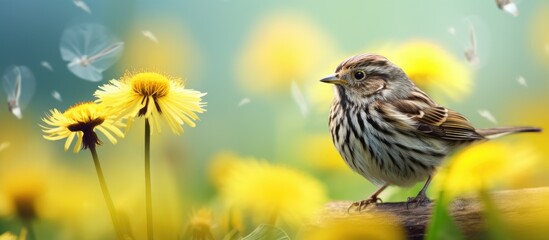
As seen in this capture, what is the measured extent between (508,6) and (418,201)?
1.24ft

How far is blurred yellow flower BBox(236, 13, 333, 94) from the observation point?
4.35 feet

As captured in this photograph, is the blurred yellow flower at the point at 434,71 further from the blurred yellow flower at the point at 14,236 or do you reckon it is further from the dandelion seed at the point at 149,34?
the blurred yellow flower at the point at 14,236

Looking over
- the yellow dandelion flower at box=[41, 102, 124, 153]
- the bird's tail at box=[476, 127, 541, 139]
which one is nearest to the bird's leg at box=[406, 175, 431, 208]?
the bird's tail at box=[476, 127, 541, 139]

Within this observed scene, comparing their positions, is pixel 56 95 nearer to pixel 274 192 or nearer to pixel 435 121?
pixel 274 192

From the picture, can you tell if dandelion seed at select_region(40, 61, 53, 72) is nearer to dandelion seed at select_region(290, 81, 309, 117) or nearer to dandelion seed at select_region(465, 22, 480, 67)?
dandelion seed at select_region(290, 81, 309, 117)

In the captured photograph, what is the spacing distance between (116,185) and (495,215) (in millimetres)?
589

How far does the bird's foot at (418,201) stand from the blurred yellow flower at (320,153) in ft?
0.56

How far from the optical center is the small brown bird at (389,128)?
117cm

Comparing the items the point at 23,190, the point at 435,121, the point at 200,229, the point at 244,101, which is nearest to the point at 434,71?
the point at 435,121

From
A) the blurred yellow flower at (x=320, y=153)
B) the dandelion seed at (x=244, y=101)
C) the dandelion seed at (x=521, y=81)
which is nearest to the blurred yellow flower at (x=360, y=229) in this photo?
the blurred yellow flower at (x=320, y=153)

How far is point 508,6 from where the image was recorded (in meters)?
1.29

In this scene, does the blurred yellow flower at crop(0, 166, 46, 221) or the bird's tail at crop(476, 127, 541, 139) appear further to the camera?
the bird's tail at crop(476, 127, 541, 139)

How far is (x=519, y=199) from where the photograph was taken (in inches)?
43.8

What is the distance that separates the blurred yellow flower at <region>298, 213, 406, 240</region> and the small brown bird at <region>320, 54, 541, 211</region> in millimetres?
42
